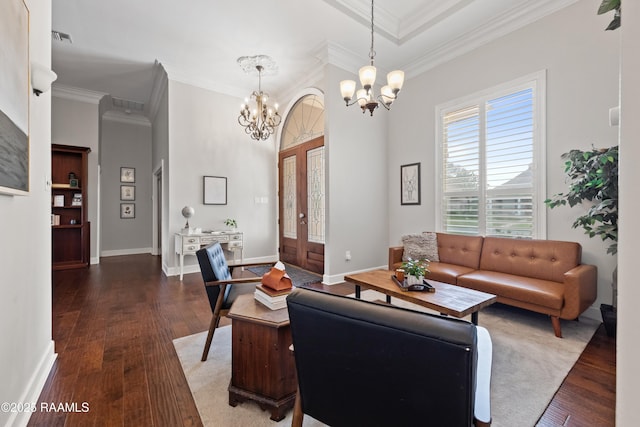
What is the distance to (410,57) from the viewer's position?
4.38 meters

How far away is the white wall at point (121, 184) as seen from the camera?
6.81 metres

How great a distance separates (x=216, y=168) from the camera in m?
5.30

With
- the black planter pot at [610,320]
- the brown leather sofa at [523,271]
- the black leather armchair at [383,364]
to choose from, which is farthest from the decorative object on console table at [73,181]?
the black planter pot at [610,320]

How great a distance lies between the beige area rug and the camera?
155cm

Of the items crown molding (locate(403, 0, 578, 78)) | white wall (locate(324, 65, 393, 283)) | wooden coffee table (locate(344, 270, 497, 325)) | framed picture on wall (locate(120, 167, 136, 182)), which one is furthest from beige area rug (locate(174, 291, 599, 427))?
framed picture on wall (locate(120, 167, 136, 182))

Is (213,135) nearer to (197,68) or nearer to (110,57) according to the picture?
(197,68)

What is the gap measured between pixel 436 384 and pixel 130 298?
391 cm

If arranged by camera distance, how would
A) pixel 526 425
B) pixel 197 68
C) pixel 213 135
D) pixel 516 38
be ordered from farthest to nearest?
pixel 213 135
pixel 197 68
pixel 516 38
pixel 526 425

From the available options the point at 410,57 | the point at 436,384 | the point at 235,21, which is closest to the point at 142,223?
the point at 235,21

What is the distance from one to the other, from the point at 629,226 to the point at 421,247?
3387 mm

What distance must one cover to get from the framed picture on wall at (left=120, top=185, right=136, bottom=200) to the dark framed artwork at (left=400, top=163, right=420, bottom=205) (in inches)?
259

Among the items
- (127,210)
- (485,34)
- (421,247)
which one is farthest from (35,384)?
(127,210)

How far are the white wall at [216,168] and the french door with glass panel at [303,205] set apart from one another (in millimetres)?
346

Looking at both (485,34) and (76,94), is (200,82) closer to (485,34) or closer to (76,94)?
(76,94)
